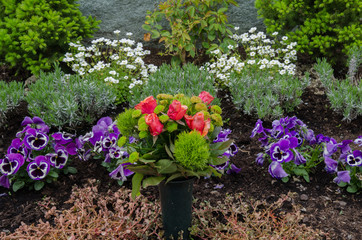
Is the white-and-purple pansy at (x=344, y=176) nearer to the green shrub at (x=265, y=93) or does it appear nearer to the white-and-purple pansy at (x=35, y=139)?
the green shrub at (x=265, y=93)

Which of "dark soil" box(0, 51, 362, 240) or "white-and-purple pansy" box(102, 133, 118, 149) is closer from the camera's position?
"dark soil" box(0, 51, 362, 240)

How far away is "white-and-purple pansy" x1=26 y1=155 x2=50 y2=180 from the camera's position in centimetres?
302

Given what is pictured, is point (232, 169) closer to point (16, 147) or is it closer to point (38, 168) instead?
point (38, 168)

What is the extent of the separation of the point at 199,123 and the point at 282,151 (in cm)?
99

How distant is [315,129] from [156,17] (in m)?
2.67

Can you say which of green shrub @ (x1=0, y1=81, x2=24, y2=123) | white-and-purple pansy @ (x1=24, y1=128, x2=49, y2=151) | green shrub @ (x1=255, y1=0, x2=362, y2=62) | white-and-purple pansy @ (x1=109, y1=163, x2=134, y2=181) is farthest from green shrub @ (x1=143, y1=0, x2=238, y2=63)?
white-and-purple pansy @ (x1=24, y1=128, x2=49, y2=151)

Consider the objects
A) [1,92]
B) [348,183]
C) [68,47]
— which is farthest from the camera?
[68,47]

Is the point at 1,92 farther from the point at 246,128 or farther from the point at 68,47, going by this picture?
the point at 246,128

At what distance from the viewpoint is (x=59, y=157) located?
3.15 meters

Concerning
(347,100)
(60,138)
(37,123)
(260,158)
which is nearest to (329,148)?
(260,158)

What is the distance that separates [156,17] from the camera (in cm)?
541

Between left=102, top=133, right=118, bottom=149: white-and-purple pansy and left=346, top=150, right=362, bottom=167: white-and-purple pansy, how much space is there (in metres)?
1.80

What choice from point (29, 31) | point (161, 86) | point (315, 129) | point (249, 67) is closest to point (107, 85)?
point (161, 86)

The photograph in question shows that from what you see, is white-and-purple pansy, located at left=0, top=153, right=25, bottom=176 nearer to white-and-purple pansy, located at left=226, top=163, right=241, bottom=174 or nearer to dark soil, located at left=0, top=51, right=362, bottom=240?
dark soil, located at left=0, top=51, right=362, bottom=240
